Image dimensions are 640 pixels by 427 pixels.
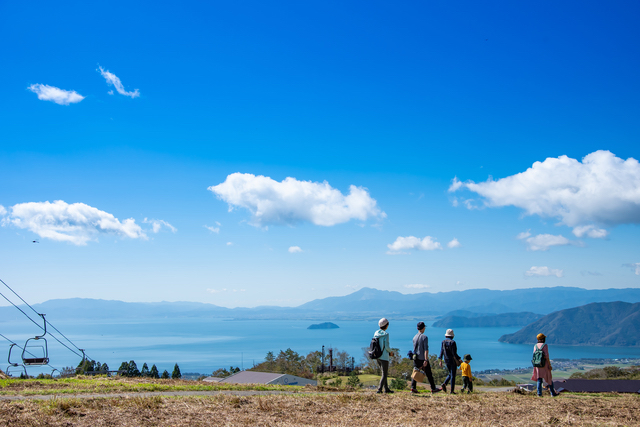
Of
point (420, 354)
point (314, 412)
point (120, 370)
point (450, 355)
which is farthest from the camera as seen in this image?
point (120, 370)

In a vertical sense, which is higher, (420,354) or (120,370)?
(420,354)

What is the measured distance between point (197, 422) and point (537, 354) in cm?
772

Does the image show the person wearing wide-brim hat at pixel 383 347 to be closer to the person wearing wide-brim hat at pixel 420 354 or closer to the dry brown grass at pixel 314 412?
the person wearing wide-brim hat at pixel 420 354

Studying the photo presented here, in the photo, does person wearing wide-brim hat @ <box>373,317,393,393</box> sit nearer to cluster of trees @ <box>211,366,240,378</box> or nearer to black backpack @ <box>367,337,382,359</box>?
black backpack @ <box>367,337,382,359</box>

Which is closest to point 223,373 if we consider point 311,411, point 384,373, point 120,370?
point 120,370

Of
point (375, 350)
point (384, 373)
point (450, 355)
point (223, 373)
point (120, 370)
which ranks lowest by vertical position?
point (223, 373)

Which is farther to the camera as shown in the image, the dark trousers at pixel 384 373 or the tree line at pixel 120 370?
the tree line at pixel 120 370

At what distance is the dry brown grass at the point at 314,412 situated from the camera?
19.4 ft

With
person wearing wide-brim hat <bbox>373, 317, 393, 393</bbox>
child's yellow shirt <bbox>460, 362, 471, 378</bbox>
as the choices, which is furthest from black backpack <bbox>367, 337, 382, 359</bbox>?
child's yellow shirt <bbox>460, 362, 471, 378</bbox>

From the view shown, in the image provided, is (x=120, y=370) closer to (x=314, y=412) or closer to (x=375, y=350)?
(x=375, y=350)

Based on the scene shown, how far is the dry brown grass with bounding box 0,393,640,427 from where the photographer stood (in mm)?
5918

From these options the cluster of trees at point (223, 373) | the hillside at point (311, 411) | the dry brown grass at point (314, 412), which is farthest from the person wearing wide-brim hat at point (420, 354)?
the cluster of trees at point (223, 373)

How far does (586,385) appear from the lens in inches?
851

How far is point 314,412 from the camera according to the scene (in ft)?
22.1
